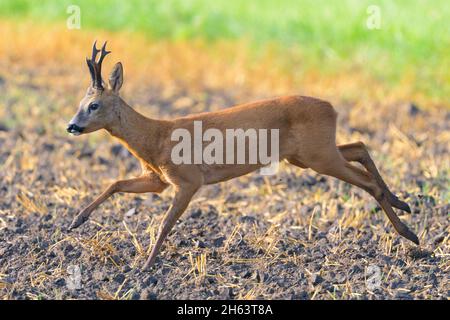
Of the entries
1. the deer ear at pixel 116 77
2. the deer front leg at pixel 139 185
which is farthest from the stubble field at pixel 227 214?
the deer ear at pixel 116 77

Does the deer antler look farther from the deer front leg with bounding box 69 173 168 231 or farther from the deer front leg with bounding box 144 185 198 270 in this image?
the deer front leg with bounding box 144 185 198 270

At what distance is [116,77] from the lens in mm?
7863

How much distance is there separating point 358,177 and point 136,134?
75.5 inches

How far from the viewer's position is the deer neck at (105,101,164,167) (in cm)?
790

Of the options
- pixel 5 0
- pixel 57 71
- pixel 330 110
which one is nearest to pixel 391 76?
pixel 57 71

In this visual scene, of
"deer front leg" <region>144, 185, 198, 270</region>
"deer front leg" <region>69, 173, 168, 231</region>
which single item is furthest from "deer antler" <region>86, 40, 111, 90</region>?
"deer front leg" <region>144, 185, 198, 270</region>

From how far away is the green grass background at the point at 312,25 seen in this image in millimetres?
16047

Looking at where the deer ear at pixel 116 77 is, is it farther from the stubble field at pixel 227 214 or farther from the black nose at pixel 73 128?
the stubble field at pixel 227 214

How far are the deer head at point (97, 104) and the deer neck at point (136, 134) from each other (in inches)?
2.5

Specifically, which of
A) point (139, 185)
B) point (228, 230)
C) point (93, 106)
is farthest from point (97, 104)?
point (228, 230)

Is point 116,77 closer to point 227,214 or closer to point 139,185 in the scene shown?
point 139,185

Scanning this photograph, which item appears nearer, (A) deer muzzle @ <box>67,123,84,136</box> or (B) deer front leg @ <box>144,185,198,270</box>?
(B) deer front leg @ <box>144,185,198,270</box>
